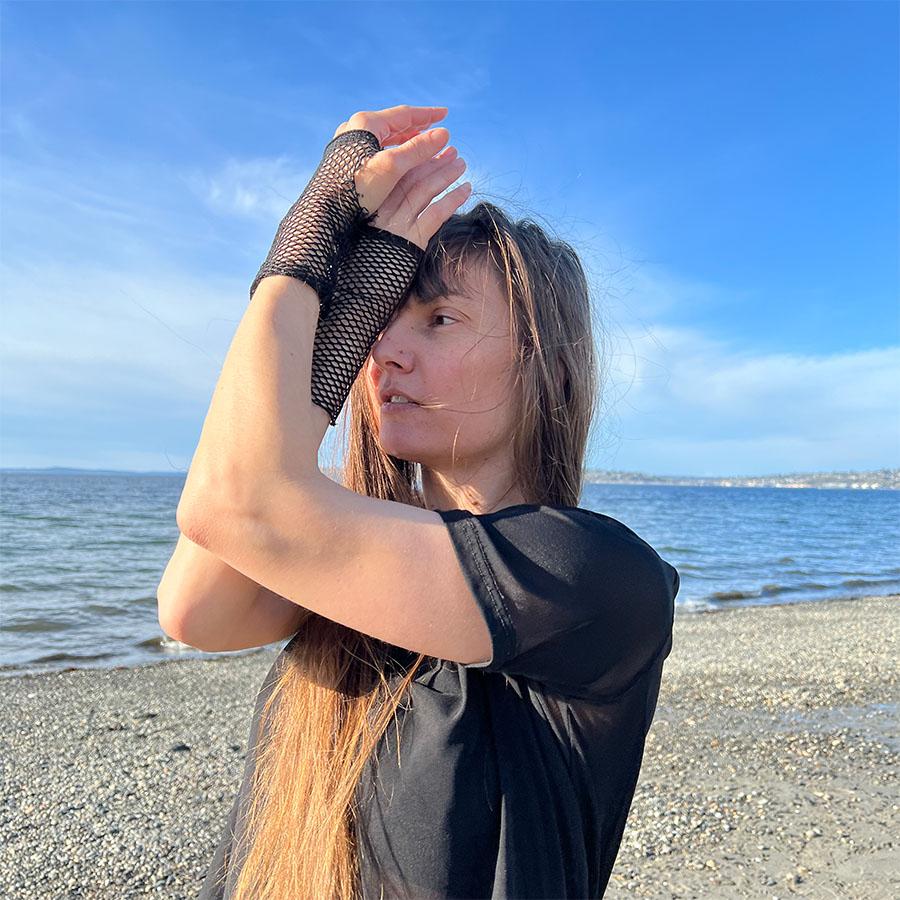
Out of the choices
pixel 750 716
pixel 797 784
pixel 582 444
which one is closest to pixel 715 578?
pixel 750 716

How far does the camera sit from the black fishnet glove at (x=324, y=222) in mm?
1515

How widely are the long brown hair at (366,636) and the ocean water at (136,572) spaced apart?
605 millimetres

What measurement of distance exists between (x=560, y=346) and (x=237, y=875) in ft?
4.29

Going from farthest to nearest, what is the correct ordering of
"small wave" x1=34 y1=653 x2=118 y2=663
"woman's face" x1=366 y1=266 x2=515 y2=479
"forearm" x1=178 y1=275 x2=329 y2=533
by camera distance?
"small wave" x1=34 y1=653 x2=118 y2=663
"woman's face" x1=366 y1=266 x2=515 y2=479
"forearm" x1=178 y1=275 x2=329 y2=533

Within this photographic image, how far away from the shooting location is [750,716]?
8773 millimetres

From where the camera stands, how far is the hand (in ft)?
5.29

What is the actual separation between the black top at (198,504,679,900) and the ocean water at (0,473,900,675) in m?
0.91

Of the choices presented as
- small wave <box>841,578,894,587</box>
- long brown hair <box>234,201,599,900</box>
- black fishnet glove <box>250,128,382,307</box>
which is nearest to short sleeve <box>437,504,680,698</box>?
long brown hair <box>234,201,599,900</box>

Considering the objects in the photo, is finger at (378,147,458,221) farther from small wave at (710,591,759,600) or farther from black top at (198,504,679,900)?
small wave at (710,591,759,600)

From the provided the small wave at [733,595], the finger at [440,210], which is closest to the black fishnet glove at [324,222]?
the finger at [440,210]

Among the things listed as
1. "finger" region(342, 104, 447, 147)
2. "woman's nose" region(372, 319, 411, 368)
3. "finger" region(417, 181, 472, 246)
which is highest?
"finger" region(342, 104, 447, 147)

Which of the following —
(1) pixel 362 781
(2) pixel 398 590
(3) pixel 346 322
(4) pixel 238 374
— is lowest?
(1) pixel 362 781

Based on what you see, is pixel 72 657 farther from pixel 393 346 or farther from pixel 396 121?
pixel 396 121

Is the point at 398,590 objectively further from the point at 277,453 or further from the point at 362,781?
the point at 362,781
